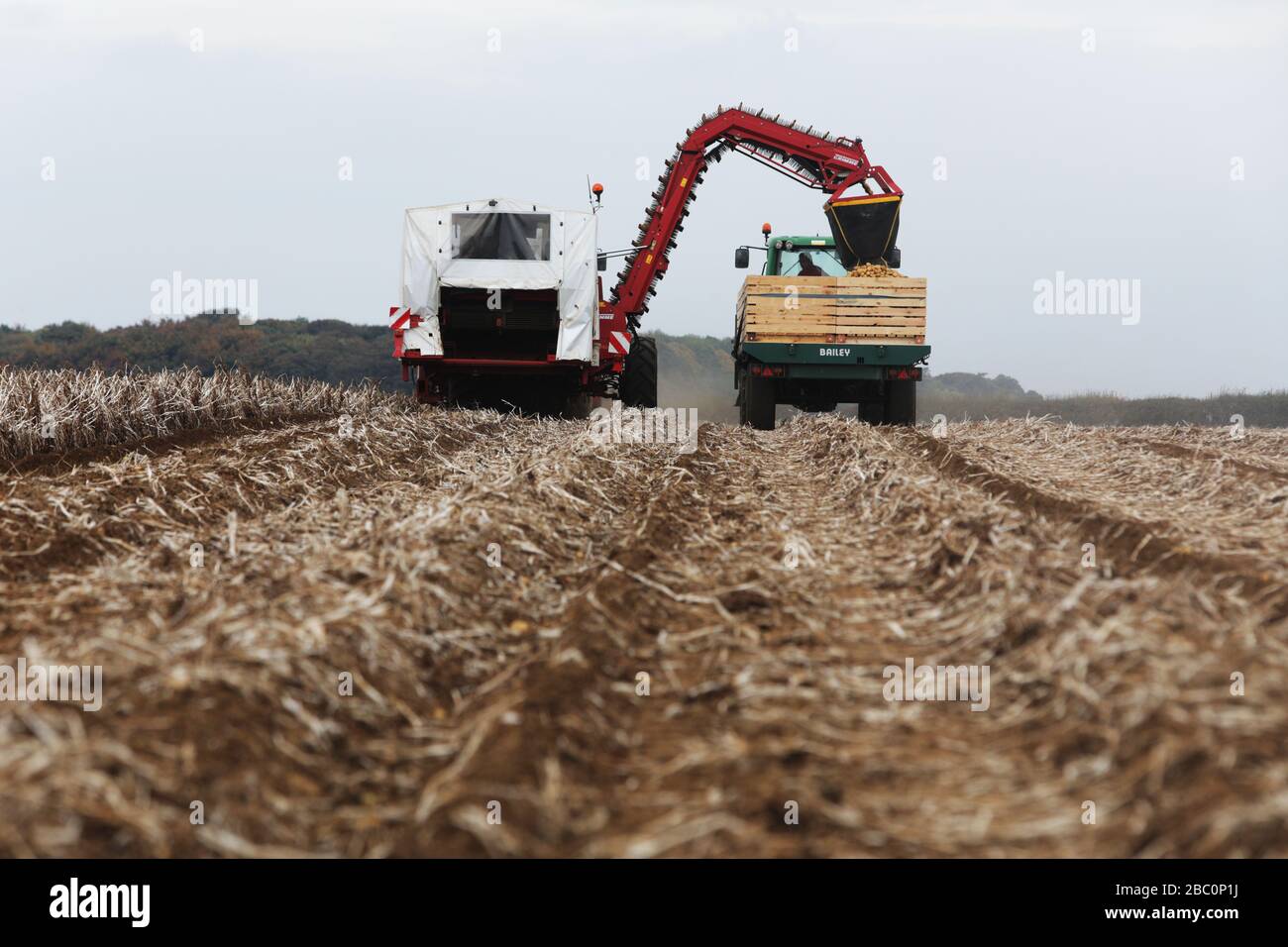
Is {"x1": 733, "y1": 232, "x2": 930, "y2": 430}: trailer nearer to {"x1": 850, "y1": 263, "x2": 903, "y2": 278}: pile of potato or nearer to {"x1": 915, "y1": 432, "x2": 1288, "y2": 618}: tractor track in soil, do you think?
{"x1": 850, "y1": 263, "x2": 903, "y2": 278}: pile of potato

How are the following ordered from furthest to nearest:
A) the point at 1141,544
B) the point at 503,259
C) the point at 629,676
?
the point at 503,259, the point at 1141,544, the point at 629,676

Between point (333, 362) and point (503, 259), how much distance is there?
26.5 meters

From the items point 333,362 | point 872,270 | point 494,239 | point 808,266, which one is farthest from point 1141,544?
point 333,362

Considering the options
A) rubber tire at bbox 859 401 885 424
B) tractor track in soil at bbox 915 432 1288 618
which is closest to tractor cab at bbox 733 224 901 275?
rubber tire at bbox 859 401 885 424

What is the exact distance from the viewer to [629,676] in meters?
3.96

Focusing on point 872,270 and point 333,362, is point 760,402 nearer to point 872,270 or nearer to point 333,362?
point 872,270

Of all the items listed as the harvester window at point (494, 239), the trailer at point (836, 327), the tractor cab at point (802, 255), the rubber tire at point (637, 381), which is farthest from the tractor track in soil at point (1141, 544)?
the tractor cab at point (802, 255)

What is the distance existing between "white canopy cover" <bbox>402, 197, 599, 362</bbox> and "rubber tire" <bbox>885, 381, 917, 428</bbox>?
441cm

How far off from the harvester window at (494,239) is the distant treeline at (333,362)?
7669 mm

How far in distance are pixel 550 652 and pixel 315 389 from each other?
1396cm

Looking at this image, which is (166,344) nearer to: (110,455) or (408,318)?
(408,318)

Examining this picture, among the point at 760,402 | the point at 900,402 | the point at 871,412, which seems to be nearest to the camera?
the point at 900,402

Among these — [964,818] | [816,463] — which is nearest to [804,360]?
[816,463]

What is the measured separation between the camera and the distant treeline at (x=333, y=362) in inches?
1024
